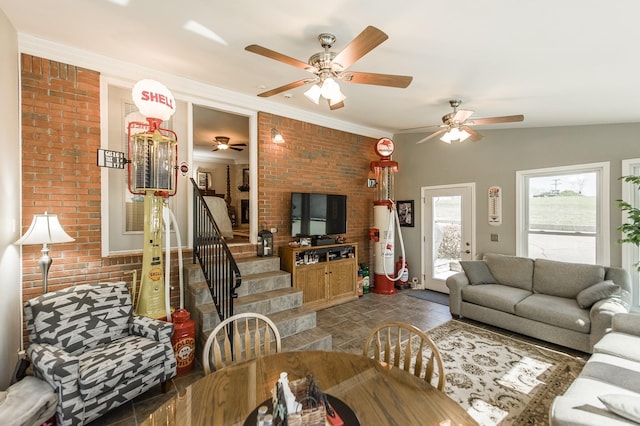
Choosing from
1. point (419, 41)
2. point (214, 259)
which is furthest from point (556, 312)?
point (214, 259)

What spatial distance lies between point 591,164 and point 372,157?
10.9 feet

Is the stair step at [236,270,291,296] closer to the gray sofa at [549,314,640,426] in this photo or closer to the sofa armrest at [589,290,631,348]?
the gray sofa at [549,314,640,426]

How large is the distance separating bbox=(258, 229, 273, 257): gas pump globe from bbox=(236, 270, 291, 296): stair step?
0.33 meters

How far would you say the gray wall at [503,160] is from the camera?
3631 mm

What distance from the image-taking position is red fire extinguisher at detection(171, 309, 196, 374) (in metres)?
2.73

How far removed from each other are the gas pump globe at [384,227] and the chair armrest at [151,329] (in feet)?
12.2

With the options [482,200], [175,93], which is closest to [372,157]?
[482,200]

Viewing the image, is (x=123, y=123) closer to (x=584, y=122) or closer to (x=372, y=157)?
(x=372, y=157)

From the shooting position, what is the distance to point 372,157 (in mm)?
5867

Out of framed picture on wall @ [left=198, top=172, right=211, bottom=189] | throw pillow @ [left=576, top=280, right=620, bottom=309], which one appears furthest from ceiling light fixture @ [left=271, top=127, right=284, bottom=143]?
throw pillow @ [left=576, top=280, right=620, bottom=309]

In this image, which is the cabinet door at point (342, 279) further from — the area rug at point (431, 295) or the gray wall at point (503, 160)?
the gray wall at point (503, 160)

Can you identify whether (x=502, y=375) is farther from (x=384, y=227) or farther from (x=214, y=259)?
(x=214, y=259)

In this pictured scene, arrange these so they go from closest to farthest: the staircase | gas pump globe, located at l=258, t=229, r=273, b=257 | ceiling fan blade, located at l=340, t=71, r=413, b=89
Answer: ceiling fan blade, located at l=340, t=71, r=413, b=89 → the staircase → gas pump globe, located at l=258, t=229, r=273, b=257

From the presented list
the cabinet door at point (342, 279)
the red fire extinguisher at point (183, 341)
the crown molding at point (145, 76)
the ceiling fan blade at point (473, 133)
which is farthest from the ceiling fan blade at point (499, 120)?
the red fire extinguisher at point (183, 341)
